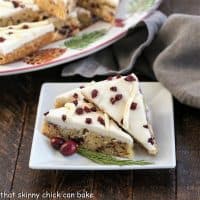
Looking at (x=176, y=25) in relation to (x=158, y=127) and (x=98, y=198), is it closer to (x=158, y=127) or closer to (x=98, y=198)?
(x=158, y=127)

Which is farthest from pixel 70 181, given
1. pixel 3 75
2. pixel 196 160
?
pixel 3 75

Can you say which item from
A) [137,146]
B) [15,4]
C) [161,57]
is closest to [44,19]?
[15,4]

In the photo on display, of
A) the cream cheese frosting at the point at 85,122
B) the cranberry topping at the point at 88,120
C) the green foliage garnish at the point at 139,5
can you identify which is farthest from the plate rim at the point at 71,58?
the cranberry topping at the point at 88,120

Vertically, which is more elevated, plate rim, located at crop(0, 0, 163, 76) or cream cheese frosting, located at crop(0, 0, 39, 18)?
cream cheese frosting, located at crop(0, 0, 39, 18)

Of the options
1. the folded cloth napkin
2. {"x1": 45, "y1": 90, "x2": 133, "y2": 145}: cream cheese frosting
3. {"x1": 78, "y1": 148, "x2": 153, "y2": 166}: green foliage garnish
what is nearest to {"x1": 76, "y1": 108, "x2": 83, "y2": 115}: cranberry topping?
{"x1": 45, "y1": 90, "x2": 133, "y2": 145}: cream cheese frosting

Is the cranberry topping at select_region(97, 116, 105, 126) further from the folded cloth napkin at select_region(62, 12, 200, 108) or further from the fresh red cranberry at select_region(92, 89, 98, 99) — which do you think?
the folded cloth napkin at select_region(62, 12, 200, 108)

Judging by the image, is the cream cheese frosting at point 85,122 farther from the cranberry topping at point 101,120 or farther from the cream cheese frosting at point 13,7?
the cream cheese frosting at point 13,7

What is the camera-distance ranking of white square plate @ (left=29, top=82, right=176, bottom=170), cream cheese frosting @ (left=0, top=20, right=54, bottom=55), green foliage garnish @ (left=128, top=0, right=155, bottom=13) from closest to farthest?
1. white square plate @ (left=29, top=82, right=176, bottom=170)
2. cream cheese frosting @ (left=0, top=20, right=54, bottom=55)
3. green foliage garnish @ (left=128, top=0, right=155, bottom=13)
